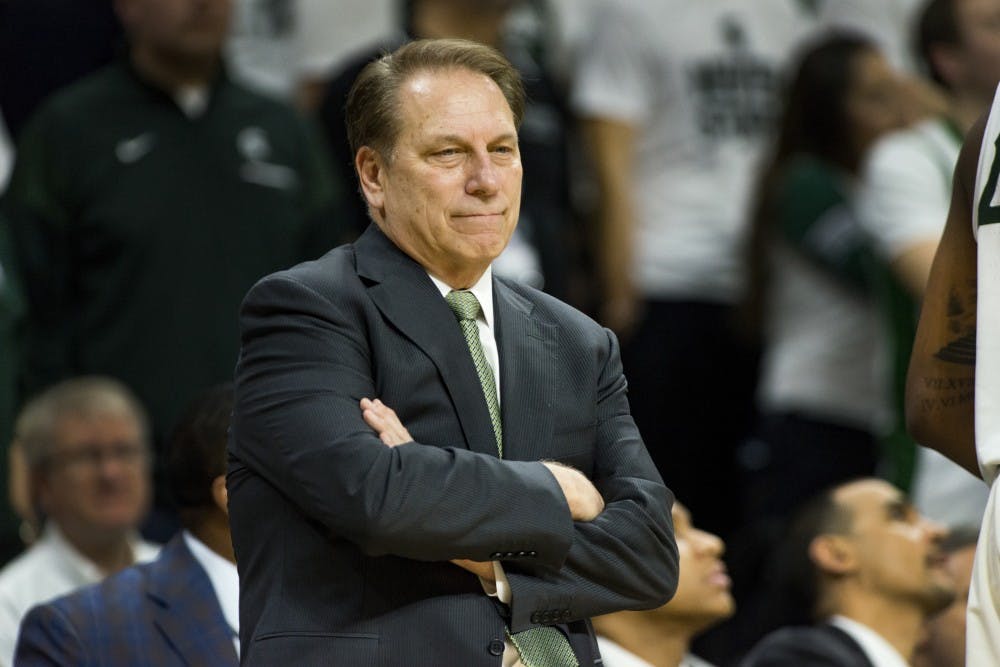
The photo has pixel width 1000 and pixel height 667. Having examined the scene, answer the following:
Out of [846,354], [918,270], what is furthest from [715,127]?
[918,270]

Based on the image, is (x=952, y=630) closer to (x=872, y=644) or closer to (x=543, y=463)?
(x=872, y=644)

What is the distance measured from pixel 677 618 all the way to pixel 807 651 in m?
0.39

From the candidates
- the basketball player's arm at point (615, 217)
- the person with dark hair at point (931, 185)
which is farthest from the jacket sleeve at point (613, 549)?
the basketball player's arm at point (615, 217)

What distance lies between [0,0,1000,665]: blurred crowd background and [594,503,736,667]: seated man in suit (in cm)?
4

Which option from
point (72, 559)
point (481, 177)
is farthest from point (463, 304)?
point (72, 559)

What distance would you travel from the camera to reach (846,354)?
7.35 metres

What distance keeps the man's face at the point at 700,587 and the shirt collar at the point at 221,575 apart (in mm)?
1212

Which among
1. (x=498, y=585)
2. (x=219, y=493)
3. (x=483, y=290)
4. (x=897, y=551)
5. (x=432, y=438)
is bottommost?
(x=897, y=551)

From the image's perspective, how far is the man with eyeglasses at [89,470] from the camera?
588cm

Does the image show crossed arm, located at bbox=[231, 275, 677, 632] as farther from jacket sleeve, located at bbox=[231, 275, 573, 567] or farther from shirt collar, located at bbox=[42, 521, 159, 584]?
shirt collar, located at bbox=[42, 521, 159, 584]

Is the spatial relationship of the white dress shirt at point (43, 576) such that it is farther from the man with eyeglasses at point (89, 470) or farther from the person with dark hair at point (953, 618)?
the person with dark hair at point (953, 618)

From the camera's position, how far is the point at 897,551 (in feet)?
18.6

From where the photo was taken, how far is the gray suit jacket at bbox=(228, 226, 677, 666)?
2953 mm

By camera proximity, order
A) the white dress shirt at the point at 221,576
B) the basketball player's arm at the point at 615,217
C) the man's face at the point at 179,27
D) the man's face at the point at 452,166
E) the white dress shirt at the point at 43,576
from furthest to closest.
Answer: the basketball player's arm at the point at 615,217, the man's face at the point at 179,27, the white dress shirt at the point at 43,576, the white dress shirt at the point at 221,576, the man's face at the point at 452,166
